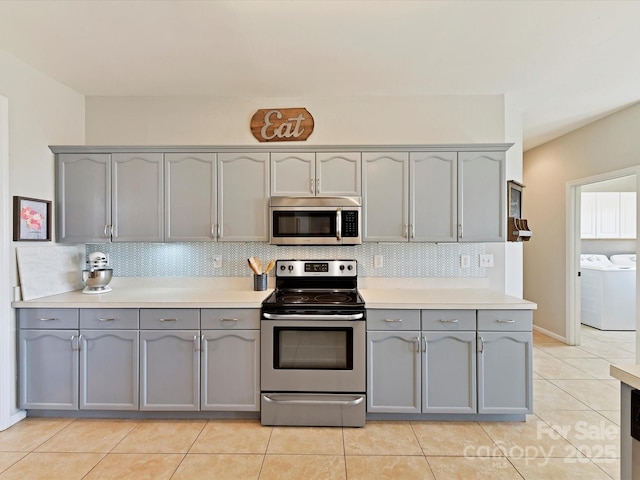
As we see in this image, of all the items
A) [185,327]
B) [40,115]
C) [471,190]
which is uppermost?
[40,115]

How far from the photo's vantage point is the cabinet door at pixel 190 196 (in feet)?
9.26

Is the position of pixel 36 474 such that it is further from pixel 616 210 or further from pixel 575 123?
pixel 616 210

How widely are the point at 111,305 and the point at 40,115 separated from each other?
1.65 m

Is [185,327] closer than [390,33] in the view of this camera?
No

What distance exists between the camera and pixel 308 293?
291 centimetres

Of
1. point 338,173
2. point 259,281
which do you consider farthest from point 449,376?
point 338,173

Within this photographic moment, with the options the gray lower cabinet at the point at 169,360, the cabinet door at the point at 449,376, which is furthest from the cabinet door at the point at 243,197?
the cabinet door at the point at 449,376

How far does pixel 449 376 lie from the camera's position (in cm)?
244

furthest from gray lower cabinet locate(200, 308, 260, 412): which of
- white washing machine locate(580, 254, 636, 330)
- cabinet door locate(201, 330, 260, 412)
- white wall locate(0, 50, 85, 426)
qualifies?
white washing machine locate(580, 254, 636, 330)

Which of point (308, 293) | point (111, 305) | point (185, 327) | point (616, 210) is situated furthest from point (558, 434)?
point (616, 210)

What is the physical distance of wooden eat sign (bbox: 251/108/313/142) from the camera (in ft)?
10.0

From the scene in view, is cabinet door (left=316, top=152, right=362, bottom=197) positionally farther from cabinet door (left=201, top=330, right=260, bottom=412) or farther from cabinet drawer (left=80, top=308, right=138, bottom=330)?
cabinet drawer (left=80, top=308, right=138, bottom=330)

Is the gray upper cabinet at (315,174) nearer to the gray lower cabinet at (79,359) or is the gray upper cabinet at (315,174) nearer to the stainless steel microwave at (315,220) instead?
the stainless steel microwave at (315,220)

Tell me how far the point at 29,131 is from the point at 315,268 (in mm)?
2480
